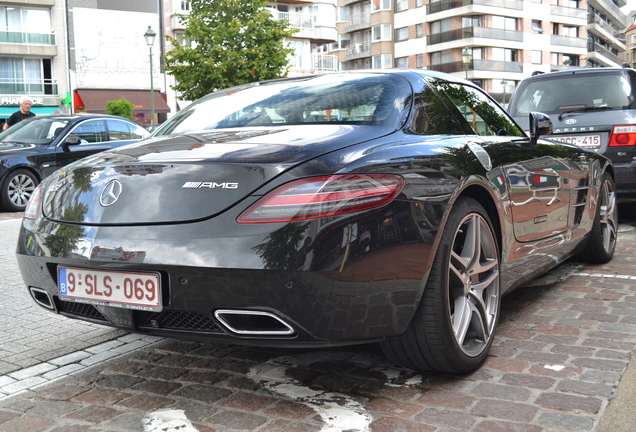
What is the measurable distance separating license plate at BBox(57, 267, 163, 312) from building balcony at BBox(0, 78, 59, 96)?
141ft

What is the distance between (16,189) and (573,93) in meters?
8.43

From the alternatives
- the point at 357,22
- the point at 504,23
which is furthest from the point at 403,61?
the point at 504,23

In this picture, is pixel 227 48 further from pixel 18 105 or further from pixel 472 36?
pixel 472 36

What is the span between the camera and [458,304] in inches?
126

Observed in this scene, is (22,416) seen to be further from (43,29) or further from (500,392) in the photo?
(43,29)

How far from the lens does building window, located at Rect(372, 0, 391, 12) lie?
7025cm

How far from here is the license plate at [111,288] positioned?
2701mm

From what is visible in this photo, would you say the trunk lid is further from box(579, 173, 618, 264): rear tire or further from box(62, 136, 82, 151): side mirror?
box(62, 136, 82, 151): side mirror

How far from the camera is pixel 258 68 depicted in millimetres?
33469

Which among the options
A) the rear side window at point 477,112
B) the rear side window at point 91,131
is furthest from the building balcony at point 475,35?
the rear side window at point 477,112

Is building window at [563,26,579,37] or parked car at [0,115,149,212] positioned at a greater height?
building window at [563,26,579,37]

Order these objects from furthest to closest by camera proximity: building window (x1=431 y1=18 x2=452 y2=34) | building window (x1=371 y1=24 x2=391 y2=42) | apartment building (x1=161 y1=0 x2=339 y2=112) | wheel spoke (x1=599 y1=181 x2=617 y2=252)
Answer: building window (x1=371 y1=24 x2=391 y2=42), building window (x1=431 y1=18 x2=452 y2=34), apartment building (x1=161 y1=0 x2=339 y2=112), wheel spoke (x1=599 y1=181 x2=617 y2=252)

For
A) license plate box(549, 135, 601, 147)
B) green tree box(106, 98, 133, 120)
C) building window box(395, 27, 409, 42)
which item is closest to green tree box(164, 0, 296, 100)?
green tree box(106, 98, 133, 120)

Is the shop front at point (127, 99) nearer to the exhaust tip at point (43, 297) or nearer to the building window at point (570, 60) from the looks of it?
the building window at point (570, 60)
